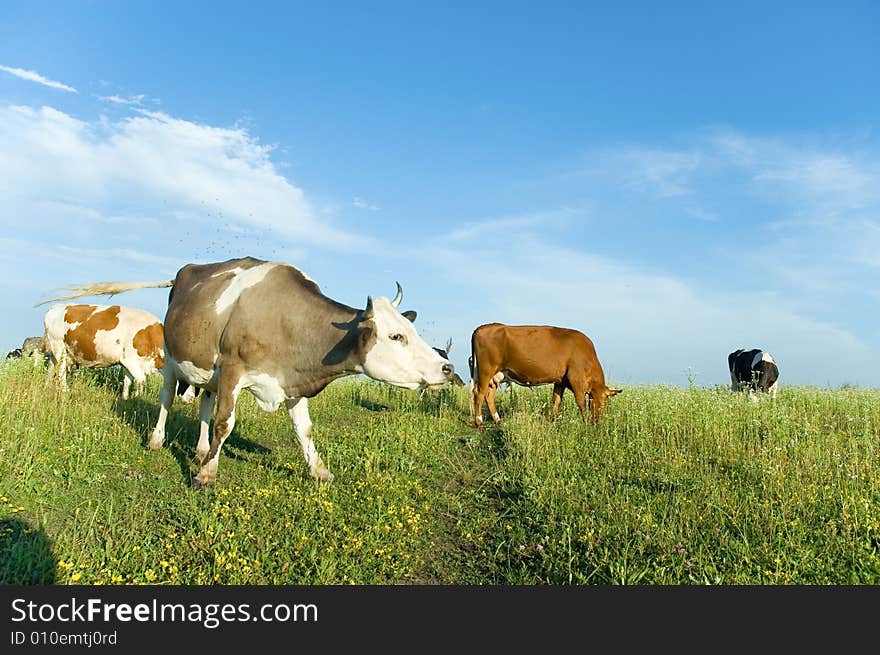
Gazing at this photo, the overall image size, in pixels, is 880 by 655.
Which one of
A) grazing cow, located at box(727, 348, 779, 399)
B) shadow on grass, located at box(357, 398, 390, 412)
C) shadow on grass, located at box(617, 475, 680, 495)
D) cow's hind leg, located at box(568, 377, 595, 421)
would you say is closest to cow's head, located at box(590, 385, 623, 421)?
cow's hind leg, located at box(568, 377, 595, 421)

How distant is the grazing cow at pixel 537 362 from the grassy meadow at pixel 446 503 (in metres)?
2.36

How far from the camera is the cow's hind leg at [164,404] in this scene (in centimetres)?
956

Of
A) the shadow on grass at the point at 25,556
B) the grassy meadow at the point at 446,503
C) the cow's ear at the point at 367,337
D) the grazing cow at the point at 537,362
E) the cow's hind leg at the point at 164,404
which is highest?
the grazing cow at the point at 537,362

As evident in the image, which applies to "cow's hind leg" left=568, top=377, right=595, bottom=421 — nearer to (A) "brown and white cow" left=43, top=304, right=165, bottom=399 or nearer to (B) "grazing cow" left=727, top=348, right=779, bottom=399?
(B) "grazing cow" left=727, top=348, right=779, bottom=399

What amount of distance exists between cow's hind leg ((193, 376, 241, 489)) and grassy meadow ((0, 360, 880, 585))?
232mm

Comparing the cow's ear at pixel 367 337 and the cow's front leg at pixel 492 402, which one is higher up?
the cow's ear at pixel 367 337

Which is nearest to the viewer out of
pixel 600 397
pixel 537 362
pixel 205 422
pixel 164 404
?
pixel 205 422

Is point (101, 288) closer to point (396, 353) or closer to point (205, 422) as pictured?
point (205, 422)

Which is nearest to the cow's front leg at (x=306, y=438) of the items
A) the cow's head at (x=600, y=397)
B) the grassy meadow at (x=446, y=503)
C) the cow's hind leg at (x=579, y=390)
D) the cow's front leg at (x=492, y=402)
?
the grassy meadow at (x=446, y=503)

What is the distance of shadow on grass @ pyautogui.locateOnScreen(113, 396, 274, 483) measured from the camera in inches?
360

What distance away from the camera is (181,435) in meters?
10.6

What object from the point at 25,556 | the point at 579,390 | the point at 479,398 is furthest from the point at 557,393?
the point at 25,556

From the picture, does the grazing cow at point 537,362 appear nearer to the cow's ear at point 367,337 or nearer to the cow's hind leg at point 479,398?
the cow's hind leg at point 479,398

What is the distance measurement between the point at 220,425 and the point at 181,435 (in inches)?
127
